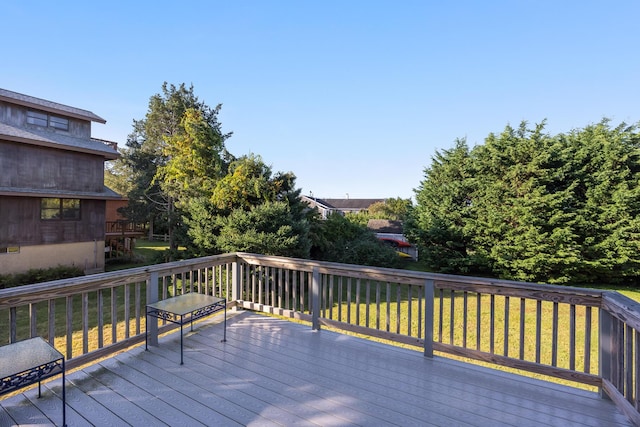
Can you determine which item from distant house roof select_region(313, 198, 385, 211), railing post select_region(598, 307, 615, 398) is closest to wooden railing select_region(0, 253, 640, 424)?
railing post select_region(598, 307, 615, 398)

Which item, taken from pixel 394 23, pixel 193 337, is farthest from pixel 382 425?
pixel 394 23

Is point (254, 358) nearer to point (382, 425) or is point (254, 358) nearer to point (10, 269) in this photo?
point (382, 425)

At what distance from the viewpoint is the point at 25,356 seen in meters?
1.99

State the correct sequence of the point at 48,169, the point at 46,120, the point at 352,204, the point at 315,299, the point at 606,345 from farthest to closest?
the point at 352,204 → the point at 46,120 → the point at 48,169 → the point at 315,299 → the point at 606,345

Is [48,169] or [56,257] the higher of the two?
[48,169]

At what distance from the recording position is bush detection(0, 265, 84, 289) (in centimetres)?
1029

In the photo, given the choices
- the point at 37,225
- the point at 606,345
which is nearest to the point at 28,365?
the point at 606,345

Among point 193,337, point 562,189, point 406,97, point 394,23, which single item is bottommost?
point 193,337

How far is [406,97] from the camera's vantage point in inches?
379

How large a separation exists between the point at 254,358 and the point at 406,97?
897 centimetres

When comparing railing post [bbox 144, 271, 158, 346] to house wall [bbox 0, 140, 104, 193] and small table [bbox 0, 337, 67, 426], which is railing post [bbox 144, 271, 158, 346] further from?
house wall [bbox 0, 140, 104, 193]

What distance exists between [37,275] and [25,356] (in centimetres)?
1203

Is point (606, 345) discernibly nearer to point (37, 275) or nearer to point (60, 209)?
point (37, 275)

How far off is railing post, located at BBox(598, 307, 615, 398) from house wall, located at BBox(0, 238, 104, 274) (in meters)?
15.5
